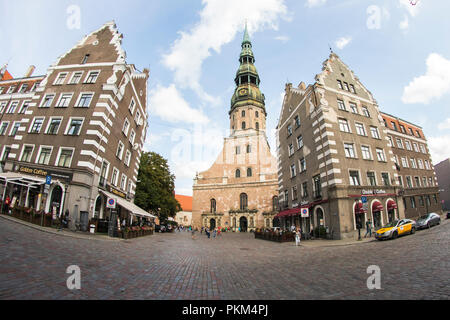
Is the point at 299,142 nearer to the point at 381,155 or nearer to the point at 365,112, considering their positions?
the point at 365,112

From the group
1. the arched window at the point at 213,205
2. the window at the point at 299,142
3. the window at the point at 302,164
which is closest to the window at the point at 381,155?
the window at the point at 302,164

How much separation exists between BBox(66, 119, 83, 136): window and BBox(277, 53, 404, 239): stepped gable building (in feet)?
70.7

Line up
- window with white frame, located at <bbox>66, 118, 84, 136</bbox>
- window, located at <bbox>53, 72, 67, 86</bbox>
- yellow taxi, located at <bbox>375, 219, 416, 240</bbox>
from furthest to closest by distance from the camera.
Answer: window, located at <bbox>53, 72, 67, 86</bbox>, window with white frame, located at <bbox>66, 118, 84, 136</bbox>, yellow taxi, located at <bbox>375, 219, 416, 240</bbox>

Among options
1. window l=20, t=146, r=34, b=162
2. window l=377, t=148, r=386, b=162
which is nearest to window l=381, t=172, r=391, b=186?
window l=377, t=148, r=386, b=162

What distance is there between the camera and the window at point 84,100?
2091 centimetres

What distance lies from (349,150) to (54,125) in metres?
29.4

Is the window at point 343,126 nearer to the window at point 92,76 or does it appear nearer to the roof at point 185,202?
the window at point 92,76

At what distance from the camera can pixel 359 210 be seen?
63.8ft

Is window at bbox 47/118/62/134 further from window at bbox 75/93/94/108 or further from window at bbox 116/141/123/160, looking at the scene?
window at bbox 116/141/123/160

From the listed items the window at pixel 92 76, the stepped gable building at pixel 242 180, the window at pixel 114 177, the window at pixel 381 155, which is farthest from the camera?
the stepped gable building at pixel 242 180

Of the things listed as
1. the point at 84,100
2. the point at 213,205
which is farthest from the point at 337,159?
the point at 213,205

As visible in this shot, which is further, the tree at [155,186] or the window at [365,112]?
the tree at [155,186]

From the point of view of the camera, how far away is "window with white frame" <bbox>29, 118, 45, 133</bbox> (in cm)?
2057

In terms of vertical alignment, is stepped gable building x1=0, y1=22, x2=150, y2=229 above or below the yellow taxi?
above
